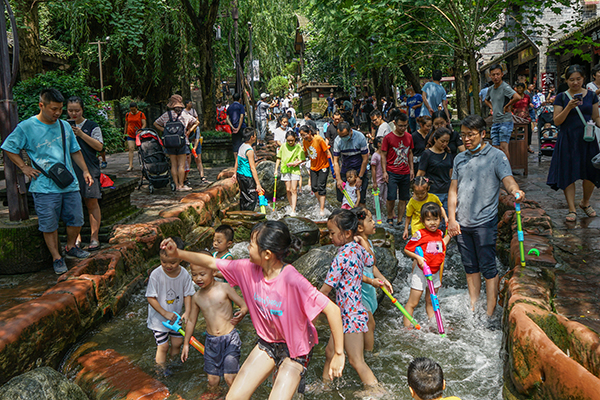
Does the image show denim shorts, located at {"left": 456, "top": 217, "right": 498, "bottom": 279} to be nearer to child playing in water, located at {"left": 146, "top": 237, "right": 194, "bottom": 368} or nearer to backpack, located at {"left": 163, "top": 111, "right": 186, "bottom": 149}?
child playing in water, located at {"left": 146, "top": 237, "right": 194, "bottom": 368}

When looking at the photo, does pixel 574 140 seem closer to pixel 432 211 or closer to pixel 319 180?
pixel 432 211

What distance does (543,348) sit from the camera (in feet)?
10.7

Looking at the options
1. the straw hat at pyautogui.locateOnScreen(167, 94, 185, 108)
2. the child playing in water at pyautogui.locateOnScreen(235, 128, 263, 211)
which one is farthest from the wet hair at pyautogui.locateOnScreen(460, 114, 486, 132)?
the straw hat at pyautogui.locateOnScreen(167, 94, 185, 108)

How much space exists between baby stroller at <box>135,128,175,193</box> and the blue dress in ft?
23.4

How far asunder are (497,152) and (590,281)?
1436 millimetres

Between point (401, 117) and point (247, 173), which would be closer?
point (401, 117)

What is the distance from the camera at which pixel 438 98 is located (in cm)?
1007

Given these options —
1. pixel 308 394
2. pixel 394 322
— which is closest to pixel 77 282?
pixel 308 394

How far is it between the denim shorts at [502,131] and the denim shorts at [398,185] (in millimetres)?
2210

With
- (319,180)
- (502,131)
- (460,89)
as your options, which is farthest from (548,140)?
(319,180)

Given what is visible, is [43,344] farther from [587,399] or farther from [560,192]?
[560,192]

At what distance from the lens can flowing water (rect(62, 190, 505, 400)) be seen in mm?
4340

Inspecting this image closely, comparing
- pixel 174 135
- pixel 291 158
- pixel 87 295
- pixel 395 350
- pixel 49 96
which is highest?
pixel 49 96

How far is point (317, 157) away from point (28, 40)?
5.58m
